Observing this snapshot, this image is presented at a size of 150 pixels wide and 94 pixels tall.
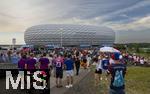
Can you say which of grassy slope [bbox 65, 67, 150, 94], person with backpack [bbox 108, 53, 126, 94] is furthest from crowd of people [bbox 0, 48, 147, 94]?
grassy slope [bbox 65, 67, 150, 94]

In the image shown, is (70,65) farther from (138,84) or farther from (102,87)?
(138,84)

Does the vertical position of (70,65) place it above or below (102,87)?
above

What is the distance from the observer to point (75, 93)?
781 inches

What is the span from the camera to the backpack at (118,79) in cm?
1201

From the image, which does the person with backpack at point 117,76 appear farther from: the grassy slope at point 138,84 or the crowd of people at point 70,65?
the grassy slope at point 138,84

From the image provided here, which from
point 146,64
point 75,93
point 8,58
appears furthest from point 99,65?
point 146,64

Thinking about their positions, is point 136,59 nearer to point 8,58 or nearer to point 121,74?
point 8,58

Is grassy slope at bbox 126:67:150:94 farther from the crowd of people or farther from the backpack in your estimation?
the backpack

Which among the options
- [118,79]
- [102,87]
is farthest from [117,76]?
[102,87]

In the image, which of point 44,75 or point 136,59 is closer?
point 44,75

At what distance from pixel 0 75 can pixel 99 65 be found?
6973 millimetres

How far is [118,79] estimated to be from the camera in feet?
39.5

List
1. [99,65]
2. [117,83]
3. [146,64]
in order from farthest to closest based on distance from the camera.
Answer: [146,64] → [99,65] → [117,83]

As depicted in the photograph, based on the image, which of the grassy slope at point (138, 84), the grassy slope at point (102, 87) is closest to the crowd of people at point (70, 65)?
the grassy slope at point (102, 87)
